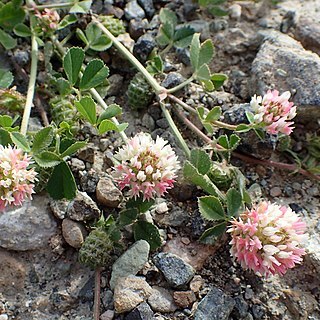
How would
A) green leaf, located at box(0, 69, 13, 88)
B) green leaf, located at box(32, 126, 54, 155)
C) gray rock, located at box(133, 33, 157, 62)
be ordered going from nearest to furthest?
green leaf, located at box(32, 126, 54, 155)
green leaf, located at box(0, 69, 13, 88)
gray rock, located at box(133, 33, 157, 62)

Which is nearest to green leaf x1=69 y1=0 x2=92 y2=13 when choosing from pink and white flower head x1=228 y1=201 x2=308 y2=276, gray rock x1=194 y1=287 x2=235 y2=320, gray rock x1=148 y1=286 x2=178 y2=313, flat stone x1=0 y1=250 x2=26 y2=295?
flat stone x1=0 y1=250 x2=26 y2=295

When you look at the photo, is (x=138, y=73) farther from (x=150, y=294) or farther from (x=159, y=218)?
(x=150, y=294)

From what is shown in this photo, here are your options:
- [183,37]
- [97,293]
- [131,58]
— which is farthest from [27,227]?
[183,37]

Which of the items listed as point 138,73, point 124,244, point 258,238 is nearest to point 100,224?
point 124,244

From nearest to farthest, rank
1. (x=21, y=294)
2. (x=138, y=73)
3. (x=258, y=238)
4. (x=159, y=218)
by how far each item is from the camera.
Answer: (x=258, y=238) < (x=21, y=294) < (x=159, y=218) < (x=138, y=73)

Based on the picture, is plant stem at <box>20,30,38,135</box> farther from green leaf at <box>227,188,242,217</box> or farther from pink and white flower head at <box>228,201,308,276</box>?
pink and white flower head at <box>228,201,308,276</box>

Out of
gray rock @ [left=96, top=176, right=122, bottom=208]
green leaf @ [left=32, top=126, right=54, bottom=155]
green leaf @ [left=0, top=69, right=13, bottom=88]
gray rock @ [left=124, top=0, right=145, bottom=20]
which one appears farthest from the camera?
gray rock @ [left=124, top=0, right=145, bottom=20]

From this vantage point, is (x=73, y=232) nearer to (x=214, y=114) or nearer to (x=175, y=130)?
(x=175, y=130)
